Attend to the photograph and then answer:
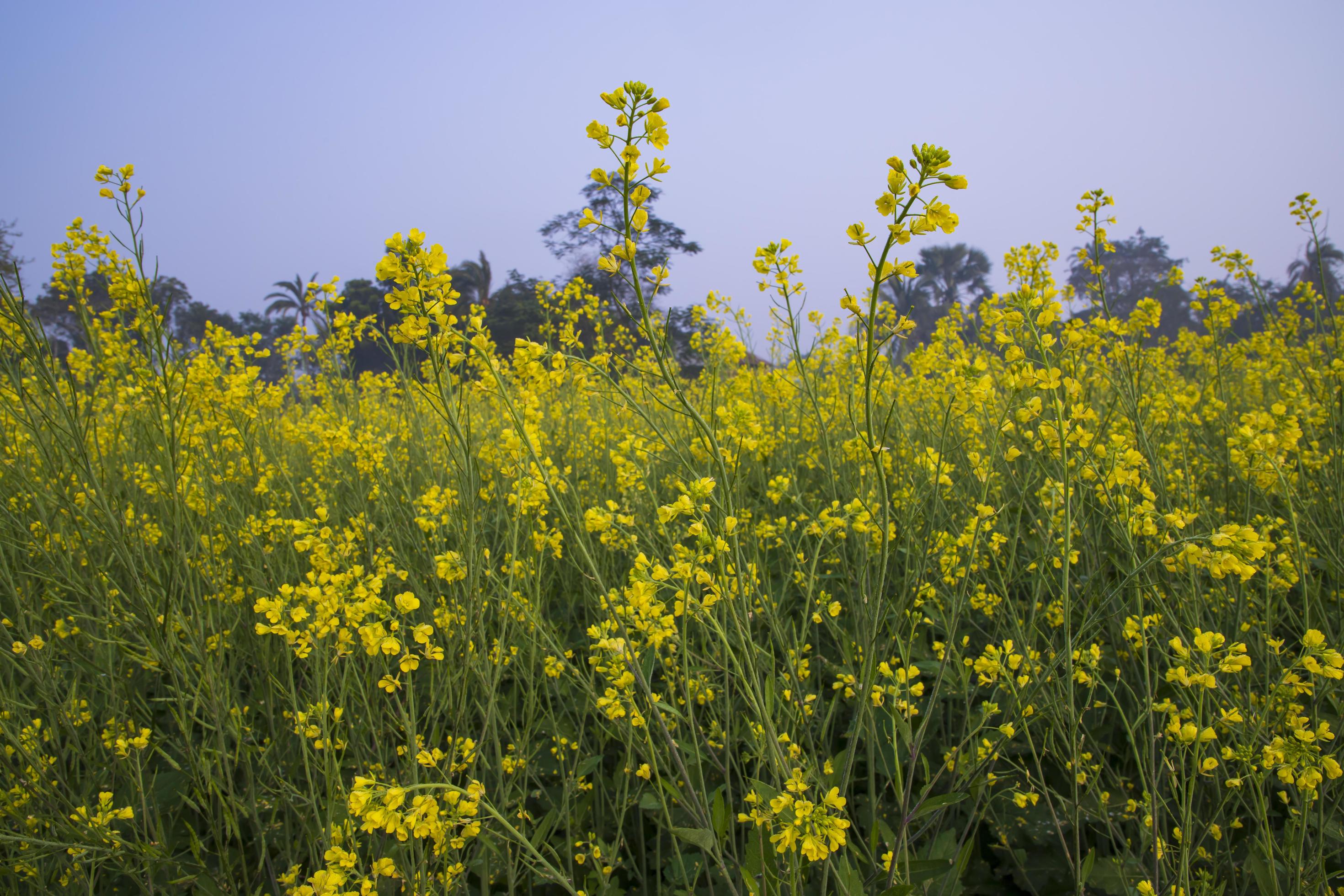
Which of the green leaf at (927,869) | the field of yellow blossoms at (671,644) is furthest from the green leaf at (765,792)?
the green leaf at (927,869)

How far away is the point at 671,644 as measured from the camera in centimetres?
159

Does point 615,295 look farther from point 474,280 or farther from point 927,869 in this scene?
point 474,280

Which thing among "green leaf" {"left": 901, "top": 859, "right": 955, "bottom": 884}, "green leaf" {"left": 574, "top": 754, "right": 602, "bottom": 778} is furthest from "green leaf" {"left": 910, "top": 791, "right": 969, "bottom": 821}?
"green leaf" {"left": 574, "top": 754, "right": 602, "bottom": 778}

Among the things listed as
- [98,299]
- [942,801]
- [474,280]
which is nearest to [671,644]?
[942,801]

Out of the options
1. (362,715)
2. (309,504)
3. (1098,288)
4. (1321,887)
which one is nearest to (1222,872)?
(1321,887)

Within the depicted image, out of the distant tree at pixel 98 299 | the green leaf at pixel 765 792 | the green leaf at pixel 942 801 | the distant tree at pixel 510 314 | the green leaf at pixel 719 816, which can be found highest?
the distant tree at pixel 510 314

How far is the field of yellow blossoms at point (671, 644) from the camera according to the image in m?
1.19

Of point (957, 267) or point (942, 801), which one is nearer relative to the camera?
point (942, 801)

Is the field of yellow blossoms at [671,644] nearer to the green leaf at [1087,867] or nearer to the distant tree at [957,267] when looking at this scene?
the green leaf at [1087,867]

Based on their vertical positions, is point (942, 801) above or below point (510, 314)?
below

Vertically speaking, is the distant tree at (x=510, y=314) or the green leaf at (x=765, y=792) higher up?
the distant tree at (x=510, y=314)

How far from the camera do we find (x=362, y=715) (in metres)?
1.79

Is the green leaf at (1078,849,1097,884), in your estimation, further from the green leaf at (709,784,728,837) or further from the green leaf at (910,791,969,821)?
the green leaf at (709,784,728,837)

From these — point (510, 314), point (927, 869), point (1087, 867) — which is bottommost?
point (927, 869)
